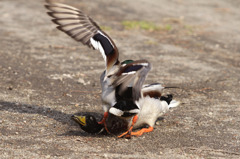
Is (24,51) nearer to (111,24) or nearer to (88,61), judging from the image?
(88,61)

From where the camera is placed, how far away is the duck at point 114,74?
4.79 meters

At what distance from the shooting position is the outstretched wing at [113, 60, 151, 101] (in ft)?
15.5

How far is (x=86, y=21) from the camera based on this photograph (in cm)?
578

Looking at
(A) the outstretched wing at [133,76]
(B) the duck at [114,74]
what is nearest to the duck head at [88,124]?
(B) the duck at [114,74]

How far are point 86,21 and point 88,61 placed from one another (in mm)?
3305

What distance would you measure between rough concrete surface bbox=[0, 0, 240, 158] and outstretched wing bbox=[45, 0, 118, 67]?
1.22m

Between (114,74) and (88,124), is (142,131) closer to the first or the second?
(88,124)

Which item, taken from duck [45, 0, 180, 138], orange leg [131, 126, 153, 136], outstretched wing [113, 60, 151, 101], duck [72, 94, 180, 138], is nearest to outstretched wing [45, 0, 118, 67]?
duck [45, 0, 180, 138]

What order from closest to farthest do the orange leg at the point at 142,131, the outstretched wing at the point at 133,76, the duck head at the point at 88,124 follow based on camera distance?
the outstretched wing at the point at 133,76, the duck head at the point at 88,124, the orange leg at the point at 142,131

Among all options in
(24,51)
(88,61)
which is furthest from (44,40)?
(88,61)

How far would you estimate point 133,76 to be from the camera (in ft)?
15.4

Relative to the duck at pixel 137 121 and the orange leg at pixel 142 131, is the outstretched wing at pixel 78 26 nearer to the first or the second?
the duck at pixel 137 121

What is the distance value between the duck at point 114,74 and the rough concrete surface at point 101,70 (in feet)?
1.43

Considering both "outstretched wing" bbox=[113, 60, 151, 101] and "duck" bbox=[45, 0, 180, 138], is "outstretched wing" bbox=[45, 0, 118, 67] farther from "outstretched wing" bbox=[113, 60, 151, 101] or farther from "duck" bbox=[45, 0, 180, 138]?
"outstretched wing" bbox=[113, 60, 151, 101]
